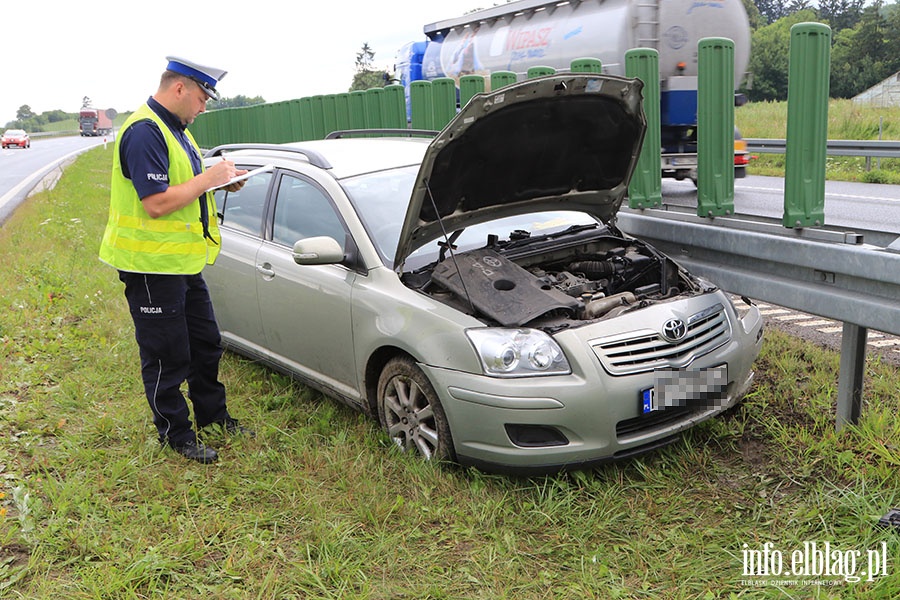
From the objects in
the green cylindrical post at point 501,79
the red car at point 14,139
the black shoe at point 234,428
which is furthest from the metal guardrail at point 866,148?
the red car at point 14,139

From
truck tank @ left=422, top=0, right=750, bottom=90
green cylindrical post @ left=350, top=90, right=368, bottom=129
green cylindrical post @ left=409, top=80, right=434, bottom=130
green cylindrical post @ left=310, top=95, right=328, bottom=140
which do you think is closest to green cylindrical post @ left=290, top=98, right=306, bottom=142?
green cylindrical post @ left=310, top=95, right=328, bottom=140

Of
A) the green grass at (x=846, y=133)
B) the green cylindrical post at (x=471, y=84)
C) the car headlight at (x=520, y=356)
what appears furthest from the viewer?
the green grass at (x=846, y=133)

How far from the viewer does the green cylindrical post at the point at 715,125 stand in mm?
4492

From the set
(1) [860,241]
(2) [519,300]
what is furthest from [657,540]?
(1) [860,241]

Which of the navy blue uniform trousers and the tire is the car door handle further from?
the tire

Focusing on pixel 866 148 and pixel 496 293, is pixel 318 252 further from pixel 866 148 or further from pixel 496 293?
pixel 866 148

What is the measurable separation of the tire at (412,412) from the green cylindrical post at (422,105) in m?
4.60

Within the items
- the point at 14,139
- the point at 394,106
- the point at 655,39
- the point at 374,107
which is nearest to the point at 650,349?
the point at 394,106

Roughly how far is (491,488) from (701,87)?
2.46 m

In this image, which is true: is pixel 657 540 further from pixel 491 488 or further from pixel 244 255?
pixel 244 255

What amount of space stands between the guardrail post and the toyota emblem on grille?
0.84 m

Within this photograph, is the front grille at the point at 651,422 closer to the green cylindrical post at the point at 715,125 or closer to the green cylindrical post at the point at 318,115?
the green cylindrical post at the point at 715,125

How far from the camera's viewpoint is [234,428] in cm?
490

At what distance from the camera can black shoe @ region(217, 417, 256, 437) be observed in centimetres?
484
